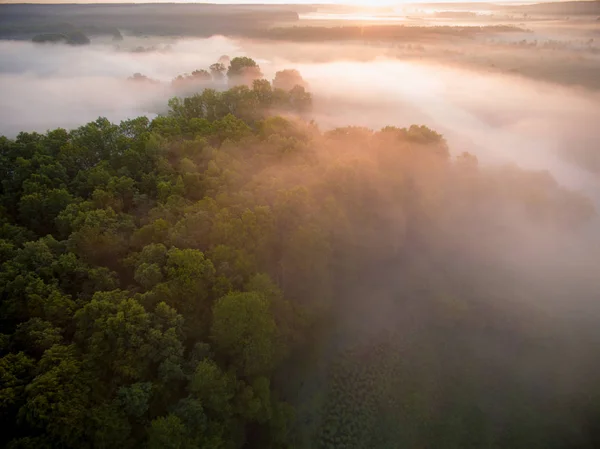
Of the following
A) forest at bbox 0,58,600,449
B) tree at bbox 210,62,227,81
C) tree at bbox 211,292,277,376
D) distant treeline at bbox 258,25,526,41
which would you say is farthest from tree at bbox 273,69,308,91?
tree at bbox 211,292,277,376

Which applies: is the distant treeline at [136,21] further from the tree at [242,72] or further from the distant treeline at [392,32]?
the tree at [242,72]

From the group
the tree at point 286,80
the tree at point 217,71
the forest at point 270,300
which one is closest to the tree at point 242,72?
the tree at point 286,80

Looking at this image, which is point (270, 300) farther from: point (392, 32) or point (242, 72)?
point (392, 32)

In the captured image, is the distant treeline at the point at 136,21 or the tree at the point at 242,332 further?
the distant treeline at the point at 136,21

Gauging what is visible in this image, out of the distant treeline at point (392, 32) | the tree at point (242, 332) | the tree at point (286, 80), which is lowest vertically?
the tree at point (242, 332)

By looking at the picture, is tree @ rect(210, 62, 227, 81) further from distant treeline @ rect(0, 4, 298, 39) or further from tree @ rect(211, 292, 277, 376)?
tree @ rect(211, 292, 277, 376)

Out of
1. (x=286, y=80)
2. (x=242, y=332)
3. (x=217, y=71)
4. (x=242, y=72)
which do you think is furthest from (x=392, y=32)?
(x=242, y=332)

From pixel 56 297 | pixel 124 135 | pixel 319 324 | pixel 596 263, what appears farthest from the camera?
pixel 596 263

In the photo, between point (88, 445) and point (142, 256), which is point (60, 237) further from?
point (88, 445)

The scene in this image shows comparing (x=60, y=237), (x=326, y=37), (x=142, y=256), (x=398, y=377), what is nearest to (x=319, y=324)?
(x=398, y=377)
